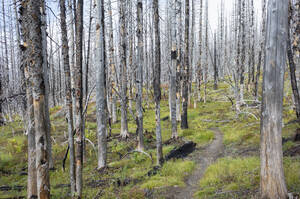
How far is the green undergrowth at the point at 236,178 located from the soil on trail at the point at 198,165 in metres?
0.32

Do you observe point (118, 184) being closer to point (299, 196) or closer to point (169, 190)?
point (169, 190)

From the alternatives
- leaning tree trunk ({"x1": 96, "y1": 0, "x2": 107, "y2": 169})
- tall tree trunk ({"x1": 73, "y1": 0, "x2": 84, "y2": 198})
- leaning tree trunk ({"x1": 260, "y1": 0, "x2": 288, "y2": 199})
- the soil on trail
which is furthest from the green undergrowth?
leaning tree trunk ({"x1": 96, "y1": 0, "x2": 107, "y2": 169})

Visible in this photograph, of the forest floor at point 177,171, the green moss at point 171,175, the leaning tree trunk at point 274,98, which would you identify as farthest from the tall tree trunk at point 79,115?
the leaning tree trunk at point 274,98

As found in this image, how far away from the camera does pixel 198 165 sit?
766 cm

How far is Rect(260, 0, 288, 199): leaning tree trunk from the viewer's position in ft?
11.6

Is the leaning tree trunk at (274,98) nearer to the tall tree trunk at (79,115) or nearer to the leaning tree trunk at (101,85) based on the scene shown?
the tall tree trunk at (79,115)

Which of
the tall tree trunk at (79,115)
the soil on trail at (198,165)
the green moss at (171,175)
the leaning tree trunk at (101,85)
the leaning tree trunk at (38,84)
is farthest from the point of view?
the leaning tree trunk at (101,85)

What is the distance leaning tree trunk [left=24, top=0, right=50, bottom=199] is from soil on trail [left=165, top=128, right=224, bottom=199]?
10.5ft

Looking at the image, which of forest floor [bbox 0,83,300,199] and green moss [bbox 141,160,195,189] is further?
green moss [bbox 141,160,195,189]

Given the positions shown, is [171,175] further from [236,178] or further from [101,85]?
[101,85]

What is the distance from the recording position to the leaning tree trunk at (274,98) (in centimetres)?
354

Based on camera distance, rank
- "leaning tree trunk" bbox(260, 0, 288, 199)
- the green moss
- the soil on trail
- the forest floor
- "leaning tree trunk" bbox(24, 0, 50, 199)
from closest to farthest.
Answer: "leaning tree trunk" bbox(24, 0, 50, 199) → "leaning tree trunk" bbox(260, 0, 288, 199) → the forest floor → the soil on trail → the green moss

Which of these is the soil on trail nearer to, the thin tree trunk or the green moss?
the green moss

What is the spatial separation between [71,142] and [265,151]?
4477 mm
